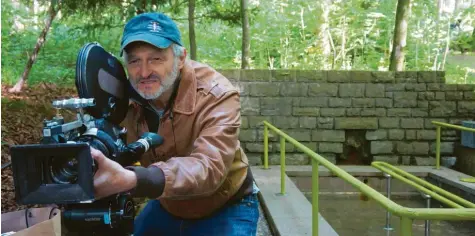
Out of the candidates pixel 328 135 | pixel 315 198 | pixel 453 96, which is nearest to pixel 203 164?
pixel 315 198

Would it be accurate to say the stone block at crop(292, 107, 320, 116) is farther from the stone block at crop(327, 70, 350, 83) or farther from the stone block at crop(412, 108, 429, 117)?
the stone block at crop(412, 108, 429, 117)

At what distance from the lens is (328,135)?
6887 mm

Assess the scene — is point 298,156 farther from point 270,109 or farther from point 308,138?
point 270,109

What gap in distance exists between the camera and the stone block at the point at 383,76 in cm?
679

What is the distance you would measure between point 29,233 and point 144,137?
1.48ft

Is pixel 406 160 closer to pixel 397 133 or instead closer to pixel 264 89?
pixel 397 133

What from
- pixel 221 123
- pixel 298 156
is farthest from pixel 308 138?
pixel 221 123

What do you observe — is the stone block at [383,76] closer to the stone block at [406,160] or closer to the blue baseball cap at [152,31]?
the stone block at [406,160]

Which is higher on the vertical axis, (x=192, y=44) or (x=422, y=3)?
(x=422, y=3)

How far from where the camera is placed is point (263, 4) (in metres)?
13.2

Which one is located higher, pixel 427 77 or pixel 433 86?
pixel 427 77

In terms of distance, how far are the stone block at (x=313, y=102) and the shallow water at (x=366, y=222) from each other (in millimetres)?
1390

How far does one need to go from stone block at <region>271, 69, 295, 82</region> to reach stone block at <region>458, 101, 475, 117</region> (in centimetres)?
255

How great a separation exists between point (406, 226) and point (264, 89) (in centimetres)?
521
